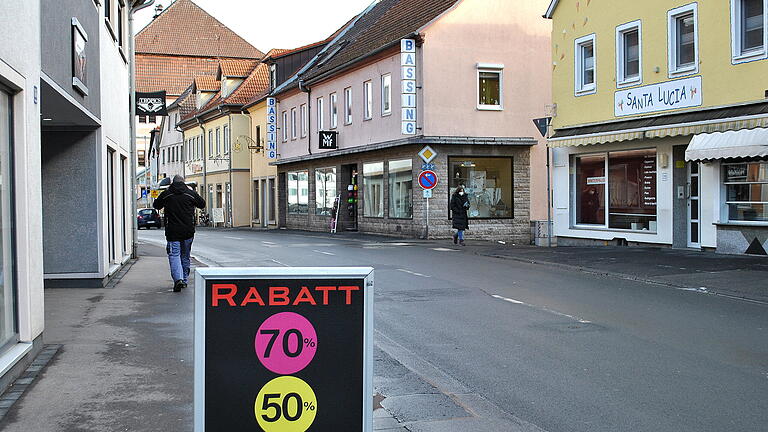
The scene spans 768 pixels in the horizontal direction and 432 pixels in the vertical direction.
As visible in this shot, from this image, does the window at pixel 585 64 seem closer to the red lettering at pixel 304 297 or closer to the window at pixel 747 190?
the window at pixel 747 190

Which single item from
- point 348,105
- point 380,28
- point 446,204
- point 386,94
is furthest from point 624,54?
point 348,105

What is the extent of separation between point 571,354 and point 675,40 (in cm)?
1415

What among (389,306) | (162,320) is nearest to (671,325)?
(389,306)

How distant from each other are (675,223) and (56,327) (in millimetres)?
15510

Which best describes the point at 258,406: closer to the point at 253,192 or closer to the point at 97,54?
the point at 97,54

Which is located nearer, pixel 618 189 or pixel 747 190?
pixel 747 190

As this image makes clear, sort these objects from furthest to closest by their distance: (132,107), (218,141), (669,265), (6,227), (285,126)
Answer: (218,141)
(285,126)
(132,107)
(669,265)
(6,227)

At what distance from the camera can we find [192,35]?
83.5m

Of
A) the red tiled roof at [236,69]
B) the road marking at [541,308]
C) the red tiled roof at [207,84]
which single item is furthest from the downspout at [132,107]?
the red tiled roof at [207,84]

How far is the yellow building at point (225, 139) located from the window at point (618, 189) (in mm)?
29424

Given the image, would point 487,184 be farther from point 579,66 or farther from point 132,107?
point 132,107

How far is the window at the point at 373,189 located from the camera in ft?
112

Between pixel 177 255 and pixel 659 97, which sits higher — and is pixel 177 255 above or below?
below

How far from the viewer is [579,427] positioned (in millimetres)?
5777
